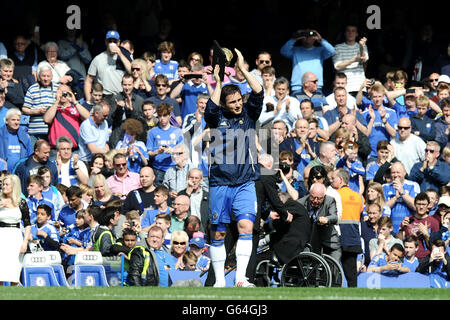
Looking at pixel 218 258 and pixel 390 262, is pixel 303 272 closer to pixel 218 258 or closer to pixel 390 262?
A: pixel 218 258

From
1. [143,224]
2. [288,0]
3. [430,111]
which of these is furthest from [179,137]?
[288,0]

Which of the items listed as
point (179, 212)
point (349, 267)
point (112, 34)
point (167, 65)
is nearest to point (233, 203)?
point (349, 267)

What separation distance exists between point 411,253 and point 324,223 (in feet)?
7.43

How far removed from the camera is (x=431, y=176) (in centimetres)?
1725

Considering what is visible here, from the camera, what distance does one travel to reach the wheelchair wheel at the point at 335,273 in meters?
12.1

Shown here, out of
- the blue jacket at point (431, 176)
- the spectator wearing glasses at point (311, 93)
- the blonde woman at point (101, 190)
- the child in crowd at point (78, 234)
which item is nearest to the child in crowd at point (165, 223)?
the child in crowd at point (78, 234)

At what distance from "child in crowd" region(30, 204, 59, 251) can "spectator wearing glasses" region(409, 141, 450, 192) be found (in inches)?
236

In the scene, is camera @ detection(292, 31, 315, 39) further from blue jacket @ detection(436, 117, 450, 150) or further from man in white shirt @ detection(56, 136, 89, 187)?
man in white shirt @ detection(56, 136, 89, 187)

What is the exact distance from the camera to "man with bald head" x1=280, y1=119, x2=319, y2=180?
16516 mm

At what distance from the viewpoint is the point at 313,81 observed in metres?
18.2

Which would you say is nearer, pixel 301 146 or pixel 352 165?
pixel 352 165

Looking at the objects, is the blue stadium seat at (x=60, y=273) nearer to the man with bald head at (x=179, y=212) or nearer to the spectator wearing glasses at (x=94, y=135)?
the man with bald head at (x=179, y=212)

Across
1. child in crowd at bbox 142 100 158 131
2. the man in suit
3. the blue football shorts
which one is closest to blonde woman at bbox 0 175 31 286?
the blue football shorts

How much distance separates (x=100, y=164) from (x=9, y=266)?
3605 millimetres
